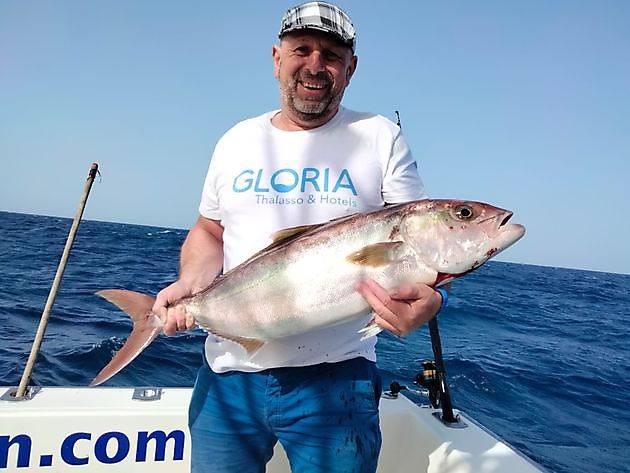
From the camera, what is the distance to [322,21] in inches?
88.7

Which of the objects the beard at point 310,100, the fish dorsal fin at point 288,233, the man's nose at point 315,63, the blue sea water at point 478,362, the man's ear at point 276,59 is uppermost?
the man's ear at point 276,59

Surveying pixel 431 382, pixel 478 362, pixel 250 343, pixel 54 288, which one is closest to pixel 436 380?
pixel 431 382

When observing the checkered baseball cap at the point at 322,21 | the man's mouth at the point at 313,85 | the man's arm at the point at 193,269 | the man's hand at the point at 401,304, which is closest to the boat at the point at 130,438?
the man's arm at the point at 193,269

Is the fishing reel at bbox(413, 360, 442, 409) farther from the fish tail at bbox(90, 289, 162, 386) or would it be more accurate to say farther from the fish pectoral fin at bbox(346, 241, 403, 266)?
the fish tail at bbox(90, 289, 162, 386)

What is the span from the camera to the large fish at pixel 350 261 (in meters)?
2.03

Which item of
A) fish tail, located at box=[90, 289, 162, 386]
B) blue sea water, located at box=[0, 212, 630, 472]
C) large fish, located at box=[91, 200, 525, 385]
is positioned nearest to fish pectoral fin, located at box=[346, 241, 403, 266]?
large fish, located at box=[91, 200, 525, 385]

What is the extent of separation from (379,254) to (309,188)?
1.59ft

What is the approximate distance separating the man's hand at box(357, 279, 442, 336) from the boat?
1.60 m

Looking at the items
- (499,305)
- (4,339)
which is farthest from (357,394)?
(499,305)

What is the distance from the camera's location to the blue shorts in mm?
2174

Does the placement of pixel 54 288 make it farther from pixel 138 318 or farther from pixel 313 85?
pixel 313 85

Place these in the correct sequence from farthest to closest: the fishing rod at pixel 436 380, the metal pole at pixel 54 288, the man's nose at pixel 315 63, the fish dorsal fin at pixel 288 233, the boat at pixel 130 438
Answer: the fishing rod at pixel 436 380 < the metal pole at pixel 54 288 < the boat at pixel 130 438 < the man's nose at pixel 315 63 < the fish dorsal fin at pixel 288 233

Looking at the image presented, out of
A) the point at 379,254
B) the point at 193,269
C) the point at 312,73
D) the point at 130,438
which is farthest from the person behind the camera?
the point at 130,438

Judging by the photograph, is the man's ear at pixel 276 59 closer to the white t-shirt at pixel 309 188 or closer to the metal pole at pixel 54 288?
the white t-shirt at pixel 309 188
